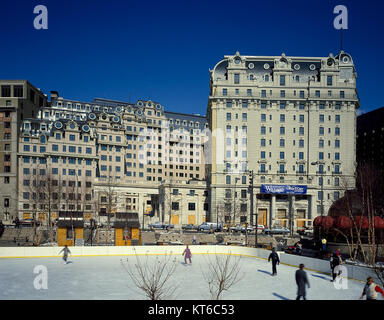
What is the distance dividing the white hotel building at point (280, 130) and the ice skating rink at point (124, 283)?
1731 inches

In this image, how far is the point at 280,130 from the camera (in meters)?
76.8

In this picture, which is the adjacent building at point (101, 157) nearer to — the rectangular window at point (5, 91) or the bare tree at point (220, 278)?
the rectangular window at point (5, 91)

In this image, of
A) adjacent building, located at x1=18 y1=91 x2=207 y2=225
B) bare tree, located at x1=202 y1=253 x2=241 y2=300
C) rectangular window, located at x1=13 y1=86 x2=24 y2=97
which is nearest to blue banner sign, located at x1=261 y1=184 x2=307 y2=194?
adjacent building, located at x1=18 y1=91 x2=207 y2=225

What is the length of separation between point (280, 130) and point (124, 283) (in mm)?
60352

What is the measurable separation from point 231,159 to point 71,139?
32851mm

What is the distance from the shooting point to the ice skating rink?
18.7 m

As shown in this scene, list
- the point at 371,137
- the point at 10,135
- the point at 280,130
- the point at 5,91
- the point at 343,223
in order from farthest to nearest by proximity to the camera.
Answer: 1. the point at 371,137
2. the point at 5,91
3. the point at 10,135
4. the point at 280,130
5. the point at 343,223

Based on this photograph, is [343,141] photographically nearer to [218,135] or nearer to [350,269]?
[218,135]

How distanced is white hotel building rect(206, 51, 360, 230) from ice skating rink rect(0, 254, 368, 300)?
4397 centimetres

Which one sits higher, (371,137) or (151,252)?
(371,137)

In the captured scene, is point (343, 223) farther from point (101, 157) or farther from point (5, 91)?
point (5, 91)

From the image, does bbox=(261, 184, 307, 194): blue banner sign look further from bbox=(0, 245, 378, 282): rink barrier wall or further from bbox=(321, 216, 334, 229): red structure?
bbox=(0, 245, 378, 282): rink barrier wall

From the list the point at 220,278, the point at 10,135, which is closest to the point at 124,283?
the point at 220,278

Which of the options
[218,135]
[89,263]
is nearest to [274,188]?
[218,135]
